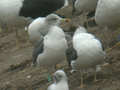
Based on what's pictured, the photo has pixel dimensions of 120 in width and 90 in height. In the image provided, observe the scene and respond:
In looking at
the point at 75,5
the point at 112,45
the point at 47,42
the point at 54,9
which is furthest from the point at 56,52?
the point at 54,9

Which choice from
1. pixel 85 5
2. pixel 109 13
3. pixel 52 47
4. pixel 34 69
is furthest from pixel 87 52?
pixel 85 5

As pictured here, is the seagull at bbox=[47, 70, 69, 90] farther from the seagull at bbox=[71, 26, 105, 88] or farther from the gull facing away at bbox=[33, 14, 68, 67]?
the gull facing away at bbox=[33, 14, 68, 67]

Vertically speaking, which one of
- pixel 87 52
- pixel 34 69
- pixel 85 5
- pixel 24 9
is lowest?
pixel 34 69

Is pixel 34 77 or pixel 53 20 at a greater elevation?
pixel 53 20

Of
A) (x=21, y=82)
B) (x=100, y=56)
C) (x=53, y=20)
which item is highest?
(x=53, y=20)

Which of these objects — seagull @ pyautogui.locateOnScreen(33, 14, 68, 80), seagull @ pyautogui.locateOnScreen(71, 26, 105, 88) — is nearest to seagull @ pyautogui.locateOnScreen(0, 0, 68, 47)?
seagull @ pyautogui.locateOnScreen(33, 14, 68, 80)

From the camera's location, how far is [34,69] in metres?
9.03

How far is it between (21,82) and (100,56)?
2222 mm

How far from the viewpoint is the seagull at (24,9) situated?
11.4 metres

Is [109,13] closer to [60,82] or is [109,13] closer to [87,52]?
[87,52]

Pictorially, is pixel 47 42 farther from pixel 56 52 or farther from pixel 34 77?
pixel 34 77

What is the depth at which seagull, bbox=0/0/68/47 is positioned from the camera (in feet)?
37.3

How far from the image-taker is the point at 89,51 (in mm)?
6762

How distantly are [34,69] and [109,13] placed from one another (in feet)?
6.96
